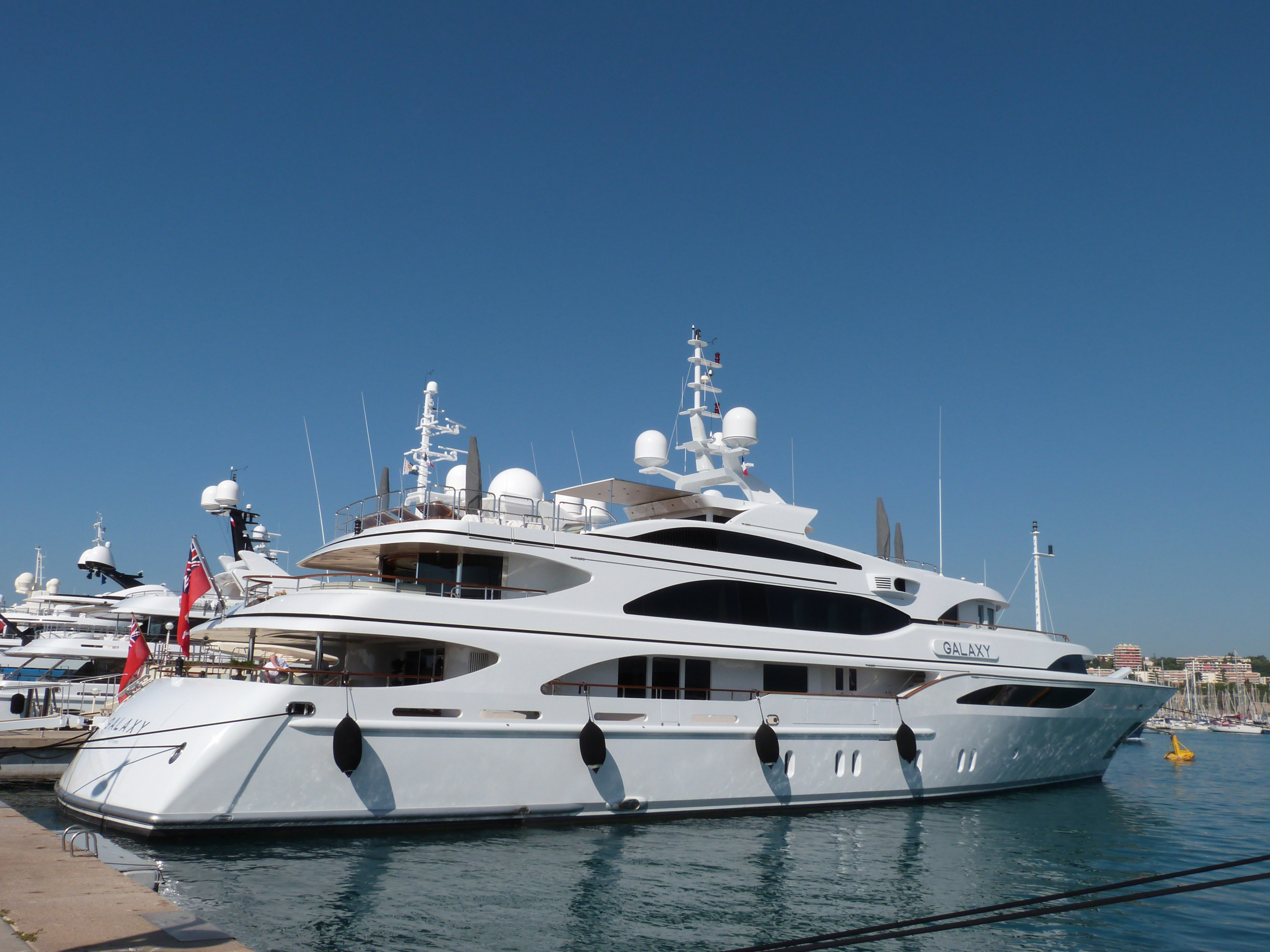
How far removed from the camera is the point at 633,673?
49.7 ft

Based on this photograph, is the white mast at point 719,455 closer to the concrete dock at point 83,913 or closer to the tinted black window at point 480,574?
the tinted black window at point 480,574

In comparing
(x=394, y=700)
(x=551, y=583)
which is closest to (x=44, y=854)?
(x=394, y=700)

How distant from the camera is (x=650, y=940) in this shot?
28.8ft

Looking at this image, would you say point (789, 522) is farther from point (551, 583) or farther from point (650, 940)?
point (650, 940)

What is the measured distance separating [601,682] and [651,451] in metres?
5.79

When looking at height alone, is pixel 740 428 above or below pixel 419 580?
above

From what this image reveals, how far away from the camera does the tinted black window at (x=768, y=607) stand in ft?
51.2

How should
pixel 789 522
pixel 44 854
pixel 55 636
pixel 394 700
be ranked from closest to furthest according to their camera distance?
pixel 44 854
pixel 394 700
pixel 789 522
pixel 55 636

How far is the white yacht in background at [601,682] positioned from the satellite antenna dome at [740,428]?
0.05 m

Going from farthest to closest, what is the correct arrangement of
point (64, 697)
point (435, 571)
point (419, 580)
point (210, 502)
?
point (210, 502), point (64, 697), point (435, 571), point (419, 580)

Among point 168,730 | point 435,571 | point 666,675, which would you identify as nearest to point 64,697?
point 168,730

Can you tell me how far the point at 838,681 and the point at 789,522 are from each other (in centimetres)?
324

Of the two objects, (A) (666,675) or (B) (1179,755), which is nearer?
(A) (666,675)

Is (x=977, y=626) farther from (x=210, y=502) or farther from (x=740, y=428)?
(x=210, y=502)
